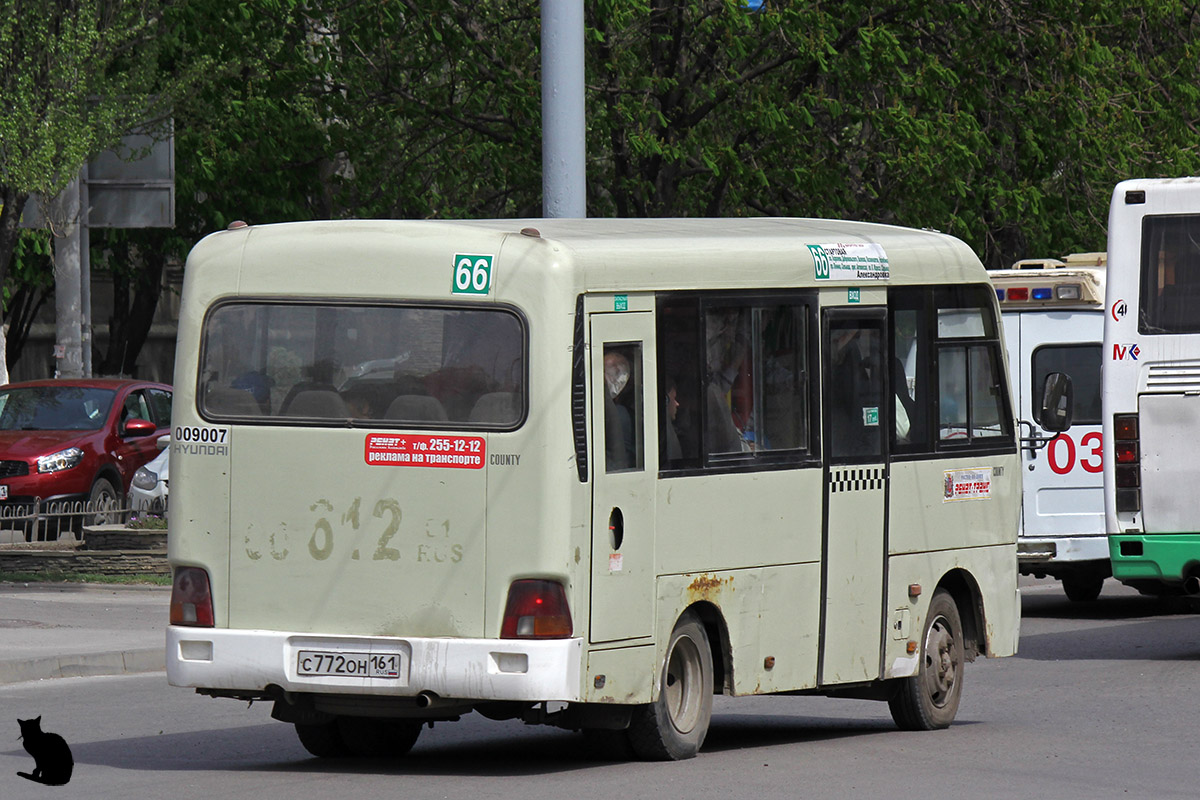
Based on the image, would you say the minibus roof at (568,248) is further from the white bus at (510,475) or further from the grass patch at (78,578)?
the grass patch at (78,578)

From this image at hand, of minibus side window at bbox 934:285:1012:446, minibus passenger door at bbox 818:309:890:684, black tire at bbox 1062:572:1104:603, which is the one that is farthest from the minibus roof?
black tire at bbox 1062:572:1104:603

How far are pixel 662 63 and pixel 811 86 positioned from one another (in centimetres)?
167

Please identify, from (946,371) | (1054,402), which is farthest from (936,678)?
(1054,402)

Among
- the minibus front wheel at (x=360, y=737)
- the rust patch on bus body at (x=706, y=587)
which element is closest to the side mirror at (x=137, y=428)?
the minibus front wheel at (x=360, y=737)

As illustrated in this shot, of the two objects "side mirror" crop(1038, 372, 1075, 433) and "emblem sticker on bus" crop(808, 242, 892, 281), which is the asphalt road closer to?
"side mirror" crop(1038, 372, 1075, 433)

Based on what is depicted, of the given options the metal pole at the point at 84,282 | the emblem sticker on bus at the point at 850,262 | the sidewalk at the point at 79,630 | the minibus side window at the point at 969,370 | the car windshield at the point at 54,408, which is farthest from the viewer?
the metal pole at the point at 84,282

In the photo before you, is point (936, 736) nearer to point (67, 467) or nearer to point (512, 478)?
point (512, 478)

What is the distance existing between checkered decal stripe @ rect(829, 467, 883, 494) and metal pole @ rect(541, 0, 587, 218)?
529 cm

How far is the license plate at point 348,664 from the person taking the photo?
9.27m

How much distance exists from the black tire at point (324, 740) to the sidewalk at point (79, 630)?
401 centimetres

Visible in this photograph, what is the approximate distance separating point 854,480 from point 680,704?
1.58m

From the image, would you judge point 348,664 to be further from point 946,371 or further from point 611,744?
point 946,371

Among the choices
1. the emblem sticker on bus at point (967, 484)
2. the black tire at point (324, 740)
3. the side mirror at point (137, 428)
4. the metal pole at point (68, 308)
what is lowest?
the black tire at point (324, 740)

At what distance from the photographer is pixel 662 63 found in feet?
79.7
